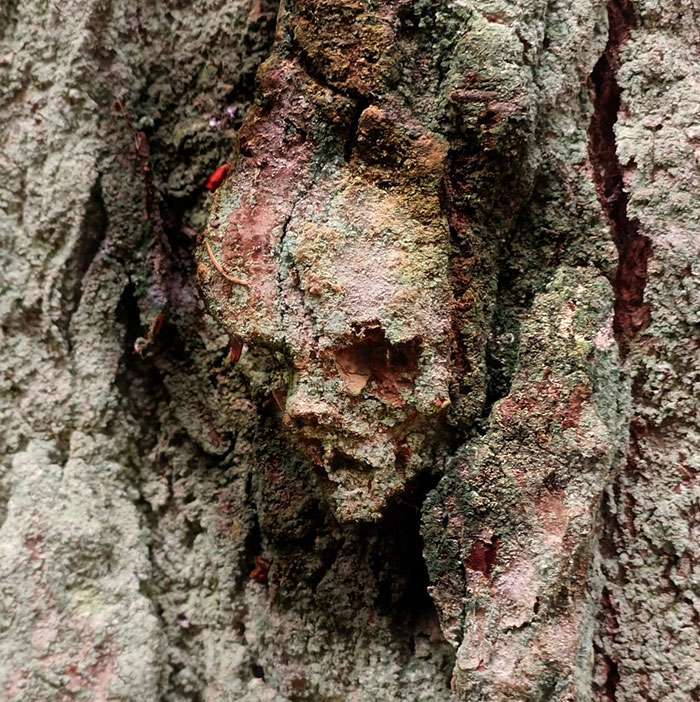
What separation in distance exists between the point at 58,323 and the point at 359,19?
503 mm

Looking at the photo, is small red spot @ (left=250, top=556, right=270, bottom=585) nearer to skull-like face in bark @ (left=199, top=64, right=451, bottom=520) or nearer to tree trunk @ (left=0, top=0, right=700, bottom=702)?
tree trunk @ (left=0, top=0, right=700, bottom=702)

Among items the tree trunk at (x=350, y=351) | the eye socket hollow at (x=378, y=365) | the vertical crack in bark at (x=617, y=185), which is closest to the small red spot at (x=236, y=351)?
the tree trunk at (x=350, y=351)

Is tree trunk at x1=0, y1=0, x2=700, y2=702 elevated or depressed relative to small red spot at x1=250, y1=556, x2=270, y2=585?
elevated

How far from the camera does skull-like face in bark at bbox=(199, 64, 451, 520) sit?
2.13 ft

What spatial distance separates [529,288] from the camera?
2.38 ft

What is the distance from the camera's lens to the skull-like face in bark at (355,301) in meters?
0.65

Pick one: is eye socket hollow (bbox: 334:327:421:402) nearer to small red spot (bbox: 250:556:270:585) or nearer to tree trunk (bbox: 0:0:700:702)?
tree trunk (bbox: 0:0:700:702)

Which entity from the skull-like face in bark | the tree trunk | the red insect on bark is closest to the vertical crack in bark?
the tree trunk

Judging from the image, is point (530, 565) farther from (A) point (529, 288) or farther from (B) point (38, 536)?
(B) point (38, 536)

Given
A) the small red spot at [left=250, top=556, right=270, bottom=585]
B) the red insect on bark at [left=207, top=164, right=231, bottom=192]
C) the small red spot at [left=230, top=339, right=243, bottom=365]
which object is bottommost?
the small red spot at [left=250, top=556, right=270, bottom=585]

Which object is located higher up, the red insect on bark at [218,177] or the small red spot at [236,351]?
the red insect on bark at [218,177]

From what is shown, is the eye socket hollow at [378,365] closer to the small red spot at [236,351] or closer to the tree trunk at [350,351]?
the tree trunk at [350,351]

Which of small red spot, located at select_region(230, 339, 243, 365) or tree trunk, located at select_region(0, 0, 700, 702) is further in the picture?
small red spot, located at select_region(230, 339, 243, 365)

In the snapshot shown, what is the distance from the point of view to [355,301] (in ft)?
2.12
